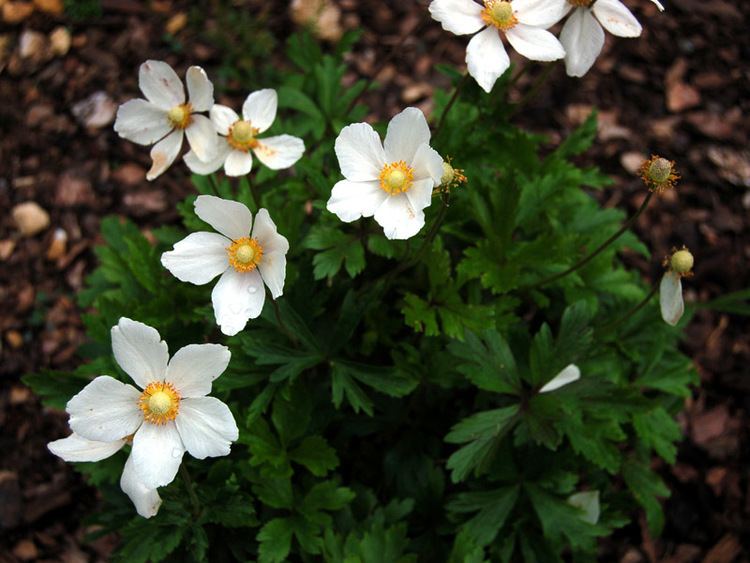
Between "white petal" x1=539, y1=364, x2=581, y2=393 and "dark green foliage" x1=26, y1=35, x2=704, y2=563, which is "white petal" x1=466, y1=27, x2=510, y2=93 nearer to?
"dark green foliage" x1=26, y1=35, x2=704, y2=563

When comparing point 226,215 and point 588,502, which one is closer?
point 226,215

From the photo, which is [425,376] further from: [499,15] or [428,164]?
[499,15]

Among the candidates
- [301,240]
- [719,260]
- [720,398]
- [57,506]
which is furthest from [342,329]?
[719,260]

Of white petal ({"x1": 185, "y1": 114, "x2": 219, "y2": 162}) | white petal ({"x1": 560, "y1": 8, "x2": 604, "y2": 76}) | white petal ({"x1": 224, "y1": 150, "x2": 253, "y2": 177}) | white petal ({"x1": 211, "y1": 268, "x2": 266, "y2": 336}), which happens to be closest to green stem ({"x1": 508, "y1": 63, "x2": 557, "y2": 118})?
white petal ({"x1": 560, "y1": 8, "x2": 604, "y2": 76})

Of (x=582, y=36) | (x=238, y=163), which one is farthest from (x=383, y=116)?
→ (x=582, y=36)

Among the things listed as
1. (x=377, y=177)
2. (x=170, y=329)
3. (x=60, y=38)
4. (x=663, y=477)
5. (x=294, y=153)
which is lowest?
(x=663, y=477)

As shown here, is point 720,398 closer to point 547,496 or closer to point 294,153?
point 547,496

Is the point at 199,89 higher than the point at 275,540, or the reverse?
the point at 199,89
